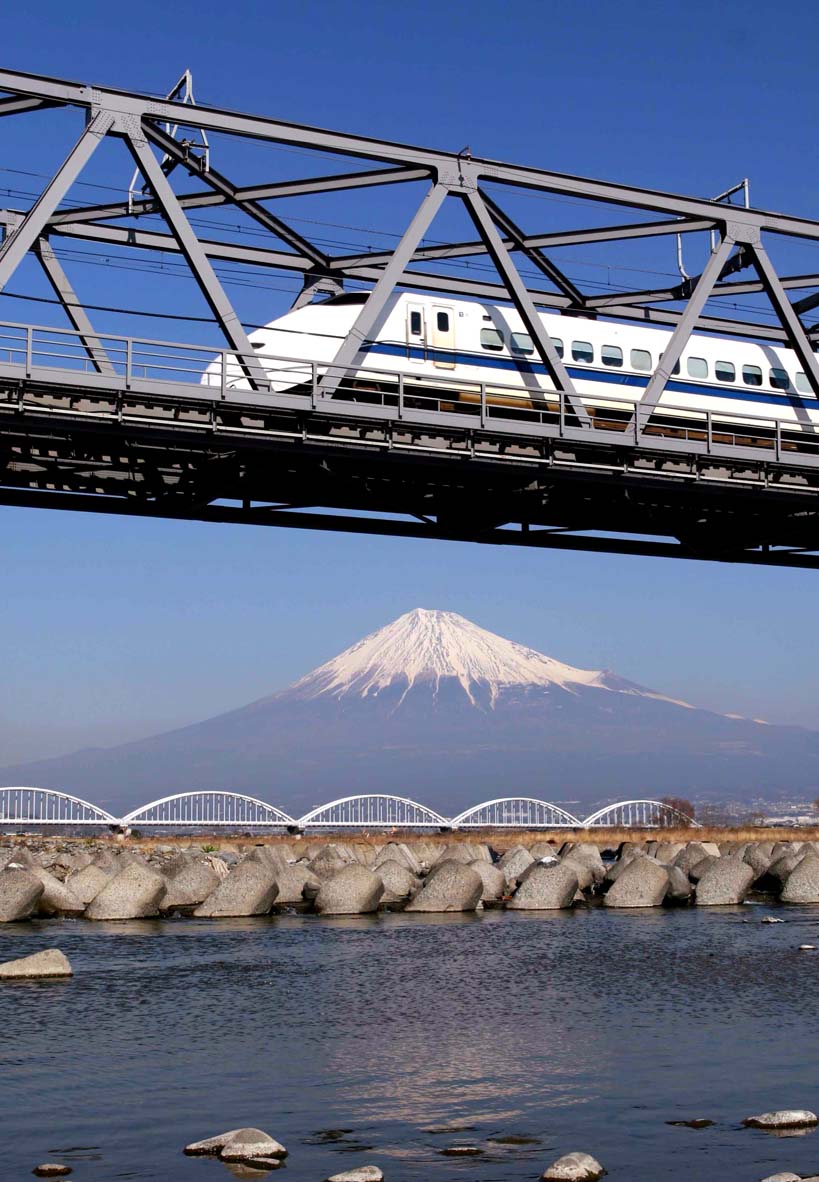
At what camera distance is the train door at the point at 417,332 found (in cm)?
3762

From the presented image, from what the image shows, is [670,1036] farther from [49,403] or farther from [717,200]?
[717,200]

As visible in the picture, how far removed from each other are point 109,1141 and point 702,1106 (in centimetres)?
633

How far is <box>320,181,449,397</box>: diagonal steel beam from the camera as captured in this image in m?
30.4

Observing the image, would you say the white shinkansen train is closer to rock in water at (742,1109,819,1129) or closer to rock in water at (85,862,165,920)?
rock in water at (85,862,165,920)

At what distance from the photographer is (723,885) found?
37.8 meters

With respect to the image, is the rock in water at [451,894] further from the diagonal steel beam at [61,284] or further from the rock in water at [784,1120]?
the rock in water at [784,1120]

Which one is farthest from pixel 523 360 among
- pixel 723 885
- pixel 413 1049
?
pixel 413 1049

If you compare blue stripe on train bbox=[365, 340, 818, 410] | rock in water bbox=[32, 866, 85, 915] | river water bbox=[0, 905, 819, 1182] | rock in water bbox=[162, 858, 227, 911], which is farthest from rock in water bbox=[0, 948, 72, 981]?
blue stripe on train bbox=[365, 340, 818, 410]

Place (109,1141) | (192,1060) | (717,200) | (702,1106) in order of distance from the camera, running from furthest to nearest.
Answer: (717,200)
(192,1060)
(702,1106)
(109,1141)

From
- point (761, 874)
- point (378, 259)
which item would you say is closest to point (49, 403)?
point (378, 259)

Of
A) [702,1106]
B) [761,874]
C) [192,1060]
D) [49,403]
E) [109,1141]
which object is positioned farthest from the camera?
[761,874]

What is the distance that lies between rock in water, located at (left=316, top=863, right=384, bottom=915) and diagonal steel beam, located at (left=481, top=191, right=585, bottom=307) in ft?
51.2

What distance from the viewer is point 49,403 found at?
28.4 metres

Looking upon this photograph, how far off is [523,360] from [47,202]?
15.1 metres
